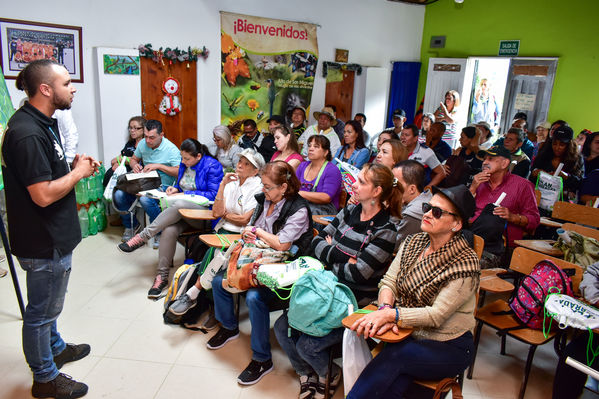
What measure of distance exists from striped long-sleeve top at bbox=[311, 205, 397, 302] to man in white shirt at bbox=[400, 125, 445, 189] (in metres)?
2.63

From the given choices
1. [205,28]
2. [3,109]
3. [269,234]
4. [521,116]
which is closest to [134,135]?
[205,28]

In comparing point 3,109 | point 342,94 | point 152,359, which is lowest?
point 152,359

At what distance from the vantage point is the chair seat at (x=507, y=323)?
2.55 meters

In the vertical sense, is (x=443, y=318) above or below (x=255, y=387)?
above

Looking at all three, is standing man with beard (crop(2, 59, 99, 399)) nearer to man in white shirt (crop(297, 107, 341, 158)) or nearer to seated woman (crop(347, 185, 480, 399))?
seated woman (crop(347, 185, 480, 399))

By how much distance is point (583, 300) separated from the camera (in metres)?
2.51

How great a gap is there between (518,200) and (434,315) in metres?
1.95

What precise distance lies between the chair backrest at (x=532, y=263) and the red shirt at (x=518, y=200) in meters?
0.73

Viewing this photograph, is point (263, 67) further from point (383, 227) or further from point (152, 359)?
point (152, 359)

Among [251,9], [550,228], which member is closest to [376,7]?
[251,9]

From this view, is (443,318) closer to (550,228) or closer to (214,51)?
(550,228)

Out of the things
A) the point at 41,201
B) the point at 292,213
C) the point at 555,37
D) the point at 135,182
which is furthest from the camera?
the point at 555,37

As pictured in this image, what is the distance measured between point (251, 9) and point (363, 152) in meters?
3.37

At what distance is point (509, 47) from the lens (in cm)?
738
